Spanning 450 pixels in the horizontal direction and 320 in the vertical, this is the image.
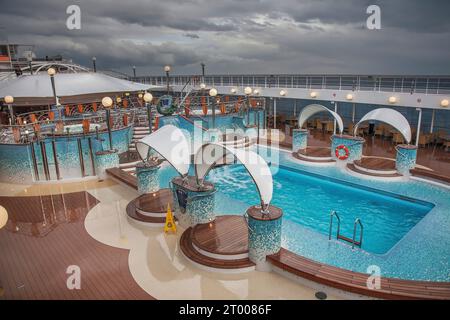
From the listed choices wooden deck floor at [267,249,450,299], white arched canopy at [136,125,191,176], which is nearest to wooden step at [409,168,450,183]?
wooden deck floor at [267,249,450,299]

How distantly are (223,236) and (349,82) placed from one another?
1292 centimetres

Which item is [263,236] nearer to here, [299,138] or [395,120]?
[395,120]

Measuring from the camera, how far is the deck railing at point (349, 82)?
1293 centimetres

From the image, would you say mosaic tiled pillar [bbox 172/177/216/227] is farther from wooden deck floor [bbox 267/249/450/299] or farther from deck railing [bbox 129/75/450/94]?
deck railing [bbox 129/75/450/94]

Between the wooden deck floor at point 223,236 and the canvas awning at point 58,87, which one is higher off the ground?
the canvas awning at point 58,87

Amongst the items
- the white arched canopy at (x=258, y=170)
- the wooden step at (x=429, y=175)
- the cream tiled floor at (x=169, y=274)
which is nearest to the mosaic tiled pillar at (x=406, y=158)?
the wooden step at (x=429, y=175)

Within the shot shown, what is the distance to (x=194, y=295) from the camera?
4953mm

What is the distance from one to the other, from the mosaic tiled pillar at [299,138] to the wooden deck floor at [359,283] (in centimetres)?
852

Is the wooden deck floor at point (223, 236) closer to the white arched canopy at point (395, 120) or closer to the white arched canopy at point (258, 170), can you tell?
A: the white arched canopy at point (258, 170)

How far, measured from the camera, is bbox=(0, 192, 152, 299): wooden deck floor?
5.09 meters

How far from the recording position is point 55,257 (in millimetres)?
6129

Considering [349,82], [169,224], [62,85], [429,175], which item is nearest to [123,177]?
[169,224]

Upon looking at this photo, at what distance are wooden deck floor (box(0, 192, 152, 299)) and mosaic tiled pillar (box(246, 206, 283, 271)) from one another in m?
1.87
